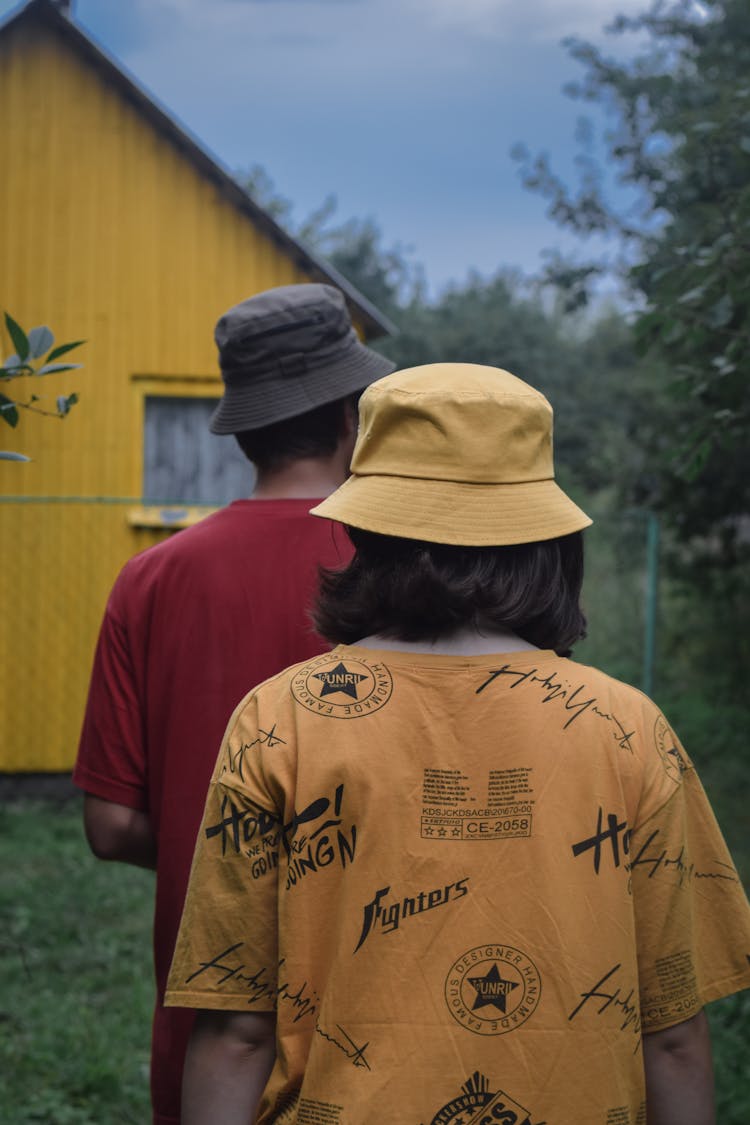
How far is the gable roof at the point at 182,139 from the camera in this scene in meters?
8.71

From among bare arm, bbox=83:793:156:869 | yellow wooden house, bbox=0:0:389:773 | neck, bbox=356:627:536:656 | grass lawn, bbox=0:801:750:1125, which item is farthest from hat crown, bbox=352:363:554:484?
yellow wooden house, bbox=0:0:389:773

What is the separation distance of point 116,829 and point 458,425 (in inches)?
43.6

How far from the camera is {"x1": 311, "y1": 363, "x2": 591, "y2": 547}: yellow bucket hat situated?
1.47 m

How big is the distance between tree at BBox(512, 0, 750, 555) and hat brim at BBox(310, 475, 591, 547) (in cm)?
172

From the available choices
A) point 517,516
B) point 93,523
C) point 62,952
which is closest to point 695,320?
point 517,516

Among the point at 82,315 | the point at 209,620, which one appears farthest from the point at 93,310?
the point at 209,620

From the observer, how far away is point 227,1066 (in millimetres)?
1469

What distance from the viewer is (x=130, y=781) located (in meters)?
2.17

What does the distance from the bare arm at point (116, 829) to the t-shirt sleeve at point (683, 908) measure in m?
1.04

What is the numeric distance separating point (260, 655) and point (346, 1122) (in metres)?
0.92

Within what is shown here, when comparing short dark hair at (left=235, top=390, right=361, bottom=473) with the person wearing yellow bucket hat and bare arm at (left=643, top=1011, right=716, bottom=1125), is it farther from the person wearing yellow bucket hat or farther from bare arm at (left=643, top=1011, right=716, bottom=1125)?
bare arm at (left=643, top=1011, right=716, bottom=1125)
